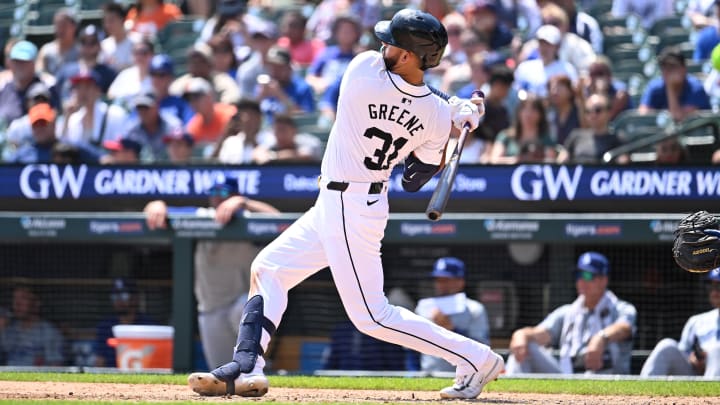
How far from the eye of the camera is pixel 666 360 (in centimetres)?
753

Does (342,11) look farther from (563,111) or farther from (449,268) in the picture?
(449,268)

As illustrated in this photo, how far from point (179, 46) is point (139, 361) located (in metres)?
5.25

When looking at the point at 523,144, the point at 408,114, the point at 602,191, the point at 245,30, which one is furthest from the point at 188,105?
the point at 408,114

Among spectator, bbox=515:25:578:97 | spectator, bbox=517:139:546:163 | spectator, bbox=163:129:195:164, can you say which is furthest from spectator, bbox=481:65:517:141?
spectator, bbox=163:129:195:164

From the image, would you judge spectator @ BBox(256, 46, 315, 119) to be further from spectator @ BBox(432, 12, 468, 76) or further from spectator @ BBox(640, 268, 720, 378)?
spectator @ BBox(640, 268, 720, 378)

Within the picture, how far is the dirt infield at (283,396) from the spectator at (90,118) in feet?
14.5

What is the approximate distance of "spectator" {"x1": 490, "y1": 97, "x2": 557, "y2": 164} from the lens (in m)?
9.13

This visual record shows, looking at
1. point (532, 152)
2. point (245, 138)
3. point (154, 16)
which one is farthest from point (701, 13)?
point (154, 16)

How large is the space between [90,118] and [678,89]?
5082mm

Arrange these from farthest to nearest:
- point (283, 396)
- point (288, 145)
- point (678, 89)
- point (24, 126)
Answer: point (24, 126) < point (678, 89) < point (288, 145) < point (283, 396)

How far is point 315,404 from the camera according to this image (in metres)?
5.12

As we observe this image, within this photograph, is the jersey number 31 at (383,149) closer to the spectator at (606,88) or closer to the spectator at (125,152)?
the spectator at (125,152)

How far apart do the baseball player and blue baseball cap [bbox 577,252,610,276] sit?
2.45 metres

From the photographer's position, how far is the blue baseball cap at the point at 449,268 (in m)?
7.91
